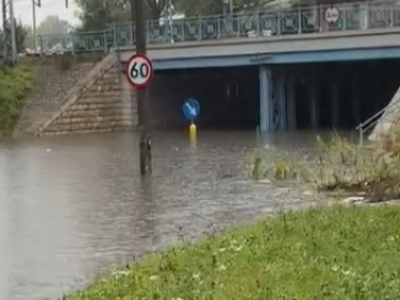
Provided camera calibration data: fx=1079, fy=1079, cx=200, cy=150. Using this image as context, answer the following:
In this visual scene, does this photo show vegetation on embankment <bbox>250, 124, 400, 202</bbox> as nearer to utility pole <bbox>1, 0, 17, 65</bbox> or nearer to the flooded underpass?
the flooded underpass

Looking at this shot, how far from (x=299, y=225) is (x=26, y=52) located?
50.9 m

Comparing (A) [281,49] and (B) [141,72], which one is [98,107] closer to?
(A) [281,49]

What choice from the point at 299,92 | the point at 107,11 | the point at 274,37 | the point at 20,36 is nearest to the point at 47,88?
the point at 20,36

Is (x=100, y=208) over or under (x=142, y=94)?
under

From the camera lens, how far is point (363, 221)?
12328 millimetres

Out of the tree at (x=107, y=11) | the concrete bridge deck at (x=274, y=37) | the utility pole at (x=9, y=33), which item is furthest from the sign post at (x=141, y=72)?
the tree at (x=107, y=11)

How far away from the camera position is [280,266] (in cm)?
944

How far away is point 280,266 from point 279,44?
38772 mm

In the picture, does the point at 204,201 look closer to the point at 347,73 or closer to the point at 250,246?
the point at 250,246

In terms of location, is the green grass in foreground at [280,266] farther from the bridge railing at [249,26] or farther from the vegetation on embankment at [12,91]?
the vegetation on embankment at [12,91]

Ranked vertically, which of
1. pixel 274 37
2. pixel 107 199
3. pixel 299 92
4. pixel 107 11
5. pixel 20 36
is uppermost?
pixel 107 11

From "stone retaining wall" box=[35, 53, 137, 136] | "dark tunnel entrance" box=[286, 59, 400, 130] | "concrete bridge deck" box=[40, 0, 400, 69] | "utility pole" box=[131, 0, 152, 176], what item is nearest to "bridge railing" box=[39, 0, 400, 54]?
"concrete bridge deck" box=[40, 0, 400, 69]

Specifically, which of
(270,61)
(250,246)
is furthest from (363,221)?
(270,61)

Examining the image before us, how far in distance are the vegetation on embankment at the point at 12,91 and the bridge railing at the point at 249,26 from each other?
108 inches
